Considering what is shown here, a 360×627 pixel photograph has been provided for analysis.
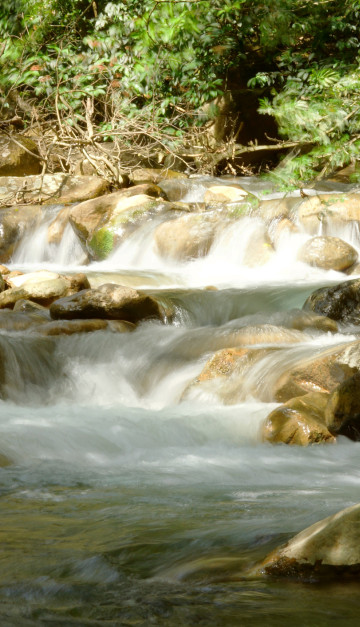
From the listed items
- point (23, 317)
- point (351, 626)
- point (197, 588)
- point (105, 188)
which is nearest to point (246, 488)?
point (197, 588)

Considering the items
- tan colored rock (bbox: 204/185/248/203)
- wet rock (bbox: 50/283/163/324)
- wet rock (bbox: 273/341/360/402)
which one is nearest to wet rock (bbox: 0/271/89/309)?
wet rock (bbox: 50/283/163/324)

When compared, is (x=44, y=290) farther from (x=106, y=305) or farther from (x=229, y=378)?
(x=229, y=378)

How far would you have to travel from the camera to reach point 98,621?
190 cm

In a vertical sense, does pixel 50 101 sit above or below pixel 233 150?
above

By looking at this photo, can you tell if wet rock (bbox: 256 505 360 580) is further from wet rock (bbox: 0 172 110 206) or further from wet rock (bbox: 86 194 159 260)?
wet rock (bbox: 0 172 110 206)

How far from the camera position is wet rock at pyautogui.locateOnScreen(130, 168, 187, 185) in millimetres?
13789

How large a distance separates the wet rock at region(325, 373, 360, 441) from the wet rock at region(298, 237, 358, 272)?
4767 millimetres

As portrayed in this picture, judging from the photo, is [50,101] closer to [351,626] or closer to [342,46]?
[342,46]

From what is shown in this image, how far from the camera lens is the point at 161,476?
4016 mm

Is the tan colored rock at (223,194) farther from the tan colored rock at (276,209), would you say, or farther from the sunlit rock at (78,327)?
the sunlit rock at (78,327)

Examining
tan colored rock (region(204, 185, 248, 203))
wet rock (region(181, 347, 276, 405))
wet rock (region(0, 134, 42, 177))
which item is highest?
wet rock (region(0, 134, 42, 177))

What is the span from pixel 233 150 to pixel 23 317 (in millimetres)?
8323

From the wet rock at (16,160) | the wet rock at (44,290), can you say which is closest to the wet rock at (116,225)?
the wet rock at (44,290)

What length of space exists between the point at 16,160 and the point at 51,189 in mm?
1962
